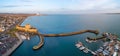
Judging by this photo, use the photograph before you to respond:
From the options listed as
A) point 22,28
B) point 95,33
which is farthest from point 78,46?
point 22,28

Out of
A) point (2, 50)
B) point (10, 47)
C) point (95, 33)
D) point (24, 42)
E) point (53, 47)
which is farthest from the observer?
point (95, 33)

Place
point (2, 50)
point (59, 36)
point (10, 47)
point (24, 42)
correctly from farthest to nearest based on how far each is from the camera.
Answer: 1. point (59, 36)
2. point (24, 42)
3. point (10, 47)
4. point (2, 50)

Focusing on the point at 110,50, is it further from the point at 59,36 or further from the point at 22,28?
the point at 22,28

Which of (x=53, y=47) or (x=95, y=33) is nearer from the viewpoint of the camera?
(x=53, y=47)

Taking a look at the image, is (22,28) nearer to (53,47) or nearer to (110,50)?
(53,47)

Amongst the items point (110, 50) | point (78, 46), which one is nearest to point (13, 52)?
point (78, 46)

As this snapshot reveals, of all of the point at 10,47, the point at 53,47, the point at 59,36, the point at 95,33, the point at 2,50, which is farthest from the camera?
the point at 95,33

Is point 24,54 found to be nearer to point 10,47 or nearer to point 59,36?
point 10,47

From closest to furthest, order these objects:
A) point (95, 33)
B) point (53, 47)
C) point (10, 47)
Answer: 1. point (10, 47)
2. point (53, 47)
3. point (95, 33)

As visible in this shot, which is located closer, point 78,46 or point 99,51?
point 99,51
